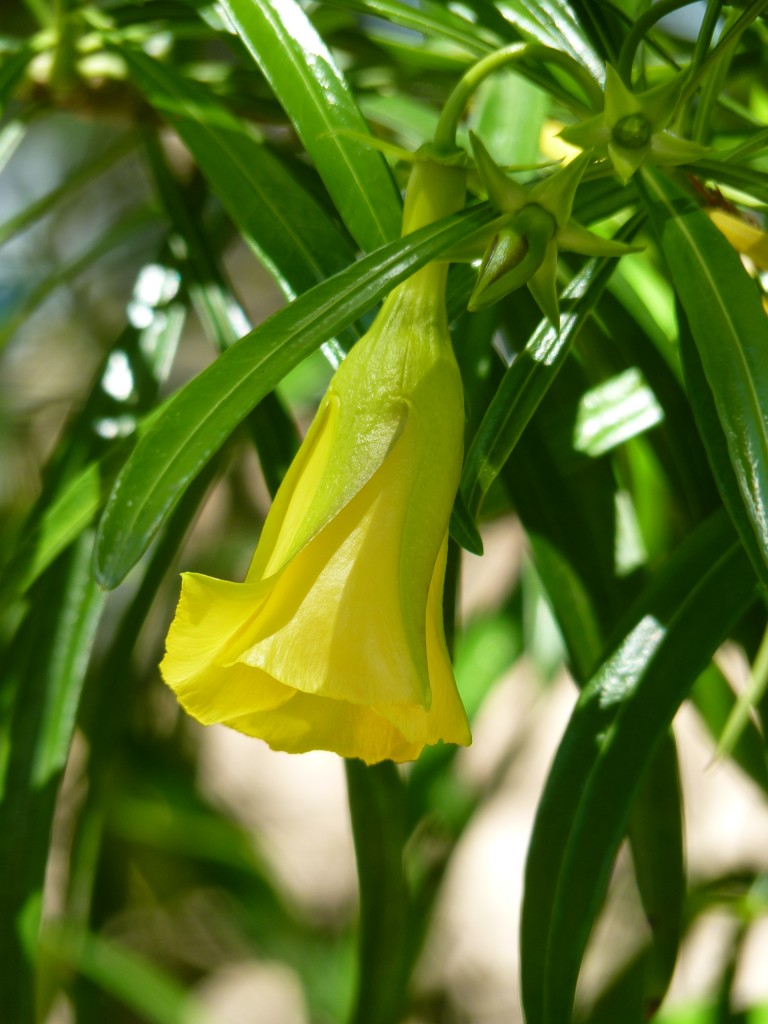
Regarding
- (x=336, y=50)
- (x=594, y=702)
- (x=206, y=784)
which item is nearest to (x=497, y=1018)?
(x=206, y=784)

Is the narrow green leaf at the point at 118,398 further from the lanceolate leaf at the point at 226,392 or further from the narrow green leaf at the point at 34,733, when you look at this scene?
the lanceolate leaf at the point at 226,392

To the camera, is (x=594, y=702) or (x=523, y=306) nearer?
(x=594, y=702)

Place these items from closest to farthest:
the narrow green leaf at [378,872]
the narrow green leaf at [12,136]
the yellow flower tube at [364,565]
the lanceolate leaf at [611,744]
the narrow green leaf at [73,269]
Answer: the yellow flower tube at [364,565], the lanceolate leaf at [611,744], the narrow green leaf at [378,872], the narrow green leaf at [12,136], the narrow green leaf at [73,269]

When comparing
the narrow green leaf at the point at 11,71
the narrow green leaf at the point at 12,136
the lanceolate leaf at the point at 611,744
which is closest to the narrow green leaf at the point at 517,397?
the lanceolate leaf at the point at 611,744

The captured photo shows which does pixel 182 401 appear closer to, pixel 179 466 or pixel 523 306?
pixel 179 466

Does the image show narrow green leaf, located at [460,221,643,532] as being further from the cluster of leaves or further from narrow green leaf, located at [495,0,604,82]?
narrow green leaf, located at [495,0,604,82]
